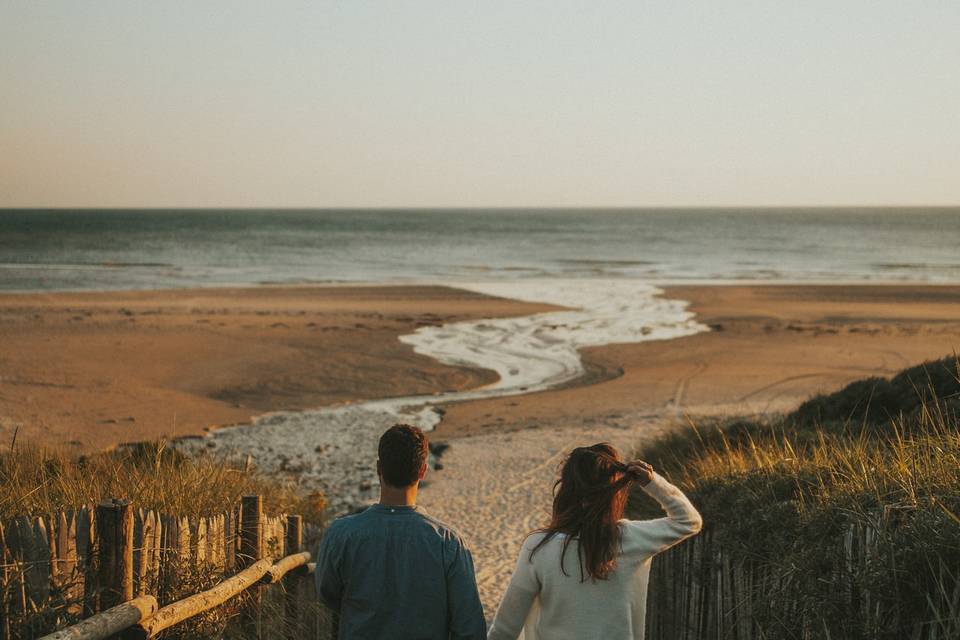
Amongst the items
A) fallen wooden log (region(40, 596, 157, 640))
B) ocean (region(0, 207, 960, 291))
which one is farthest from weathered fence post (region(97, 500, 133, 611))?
ocean (region(0, 207, 960, 291))

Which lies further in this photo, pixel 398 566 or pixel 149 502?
pixel 149 502

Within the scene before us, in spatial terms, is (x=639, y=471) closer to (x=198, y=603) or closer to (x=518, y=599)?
(x=518, y=599)

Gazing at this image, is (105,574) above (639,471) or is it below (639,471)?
below

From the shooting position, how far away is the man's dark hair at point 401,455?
328cm

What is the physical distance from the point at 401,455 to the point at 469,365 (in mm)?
17011

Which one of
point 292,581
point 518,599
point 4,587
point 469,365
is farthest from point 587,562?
point 469,365

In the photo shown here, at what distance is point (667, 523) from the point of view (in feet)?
11.5

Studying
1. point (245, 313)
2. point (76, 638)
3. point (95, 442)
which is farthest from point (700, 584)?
point (245, 313)

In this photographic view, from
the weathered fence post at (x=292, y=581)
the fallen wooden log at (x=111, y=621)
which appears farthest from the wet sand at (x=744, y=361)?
the fallen wooden log at (x=111, y=621)

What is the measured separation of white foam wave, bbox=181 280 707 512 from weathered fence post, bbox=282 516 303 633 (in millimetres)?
3798

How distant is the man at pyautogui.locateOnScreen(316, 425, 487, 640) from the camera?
334 centimetres

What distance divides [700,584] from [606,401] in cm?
1113

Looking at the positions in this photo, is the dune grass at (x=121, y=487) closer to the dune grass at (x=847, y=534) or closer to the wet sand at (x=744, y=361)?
the dune grass at (x=847, y=534)

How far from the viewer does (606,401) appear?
55.2ft
